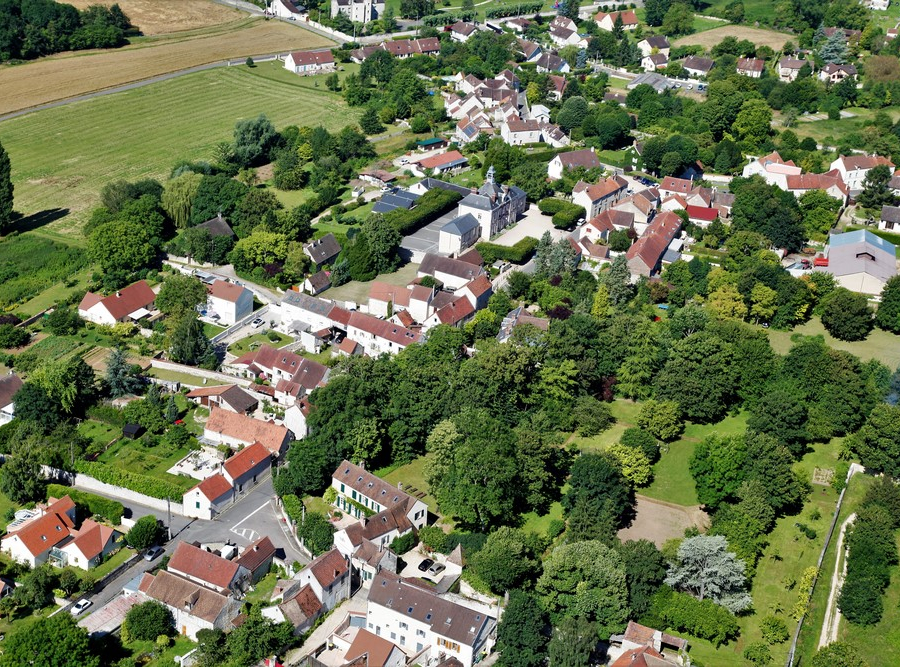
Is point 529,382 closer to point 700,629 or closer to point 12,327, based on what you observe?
point 700,629

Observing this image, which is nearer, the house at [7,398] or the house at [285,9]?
the house at [7,398]

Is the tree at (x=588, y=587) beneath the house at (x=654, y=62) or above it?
beneath

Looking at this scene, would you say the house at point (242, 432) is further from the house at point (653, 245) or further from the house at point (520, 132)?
the house at point (520, 132)

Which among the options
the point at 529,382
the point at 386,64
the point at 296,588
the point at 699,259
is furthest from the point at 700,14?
the point at 296,588

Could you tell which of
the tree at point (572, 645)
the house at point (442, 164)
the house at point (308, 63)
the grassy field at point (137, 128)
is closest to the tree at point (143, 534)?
the tree at point (572, 645)

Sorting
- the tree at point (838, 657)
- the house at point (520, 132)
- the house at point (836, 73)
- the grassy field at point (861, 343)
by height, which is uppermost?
the house at point (836, 73)

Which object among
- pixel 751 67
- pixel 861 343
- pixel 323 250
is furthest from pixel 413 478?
pixel 751 67

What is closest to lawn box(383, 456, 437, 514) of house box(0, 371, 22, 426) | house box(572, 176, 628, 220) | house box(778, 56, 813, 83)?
house box(0, 371, 22, 426)

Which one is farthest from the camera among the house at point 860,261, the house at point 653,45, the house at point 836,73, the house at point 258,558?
the house at point 653,45
